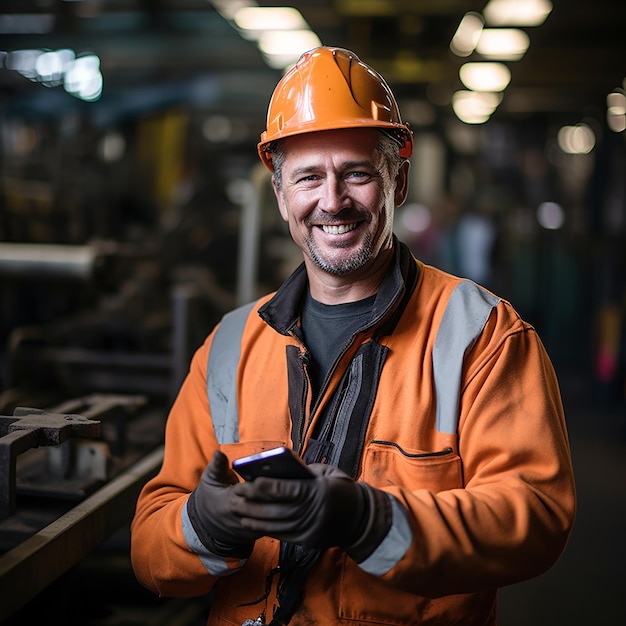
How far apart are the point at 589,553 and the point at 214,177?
4.73 meters

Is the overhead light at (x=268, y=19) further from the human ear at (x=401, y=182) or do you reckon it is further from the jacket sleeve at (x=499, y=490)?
the jacket sleeve at (x=499, y=490)

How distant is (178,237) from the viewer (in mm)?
6047

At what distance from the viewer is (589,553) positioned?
3.97 meters

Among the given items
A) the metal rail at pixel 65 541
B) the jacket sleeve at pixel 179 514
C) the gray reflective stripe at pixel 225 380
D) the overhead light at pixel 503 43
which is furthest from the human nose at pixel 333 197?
the overhead light at pixel 503 43

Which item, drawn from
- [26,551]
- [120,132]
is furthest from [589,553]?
[120,132]

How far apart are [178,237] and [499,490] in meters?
4.88

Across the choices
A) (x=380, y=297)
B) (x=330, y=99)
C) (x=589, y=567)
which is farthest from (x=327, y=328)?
(x=589, y=567)

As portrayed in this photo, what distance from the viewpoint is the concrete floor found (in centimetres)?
336

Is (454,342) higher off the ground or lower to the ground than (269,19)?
lower

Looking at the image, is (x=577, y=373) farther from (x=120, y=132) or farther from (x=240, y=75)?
(x=120, y=132)

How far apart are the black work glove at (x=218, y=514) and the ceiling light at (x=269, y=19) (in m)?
5.71

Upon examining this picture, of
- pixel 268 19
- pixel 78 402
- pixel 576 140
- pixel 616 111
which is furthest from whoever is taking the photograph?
pixel 576 140

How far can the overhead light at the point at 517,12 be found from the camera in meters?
6.28

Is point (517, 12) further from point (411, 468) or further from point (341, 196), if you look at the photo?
point (411, 468)
